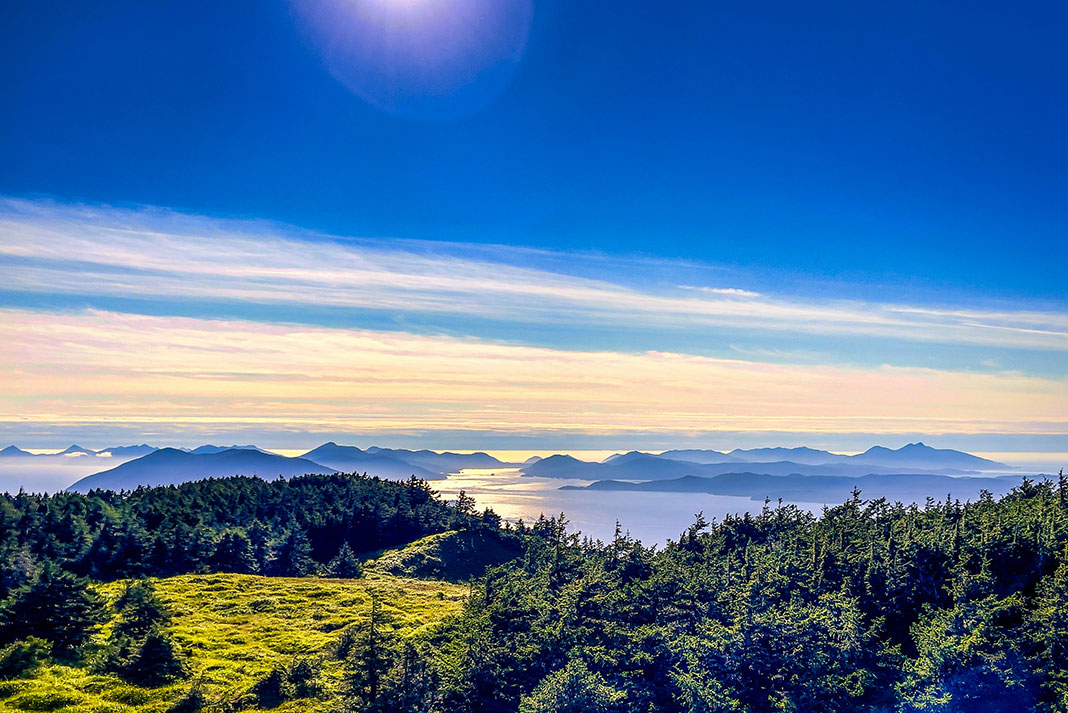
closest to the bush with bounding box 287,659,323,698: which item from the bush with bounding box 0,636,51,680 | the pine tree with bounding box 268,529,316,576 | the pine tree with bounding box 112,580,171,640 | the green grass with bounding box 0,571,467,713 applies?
the green grass with bounding box 0,571,467,713

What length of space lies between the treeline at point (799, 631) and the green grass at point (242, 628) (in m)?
14.6

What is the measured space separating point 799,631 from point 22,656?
229 ft

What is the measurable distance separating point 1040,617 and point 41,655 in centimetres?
8566

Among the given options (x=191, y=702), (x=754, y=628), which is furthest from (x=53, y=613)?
(x=754, y=628)

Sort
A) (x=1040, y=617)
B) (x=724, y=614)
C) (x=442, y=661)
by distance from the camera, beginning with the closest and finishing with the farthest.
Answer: (x=1040, y=617), (x=724, y=614), (x=442, y=661)

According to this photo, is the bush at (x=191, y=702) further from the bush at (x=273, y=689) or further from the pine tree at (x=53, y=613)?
the pine tree at (x=53, y=613)

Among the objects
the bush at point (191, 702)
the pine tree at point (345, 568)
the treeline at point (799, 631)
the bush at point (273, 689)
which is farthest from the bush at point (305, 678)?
the pine tree at point (345, 568)

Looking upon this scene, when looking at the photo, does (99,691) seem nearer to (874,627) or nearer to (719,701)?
(719,701)

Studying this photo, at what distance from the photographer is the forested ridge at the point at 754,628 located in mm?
46594

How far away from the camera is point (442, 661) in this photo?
5991 cm

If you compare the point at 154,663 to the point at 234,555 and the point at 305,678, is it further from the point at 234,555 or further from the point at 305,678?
the point at 234,555

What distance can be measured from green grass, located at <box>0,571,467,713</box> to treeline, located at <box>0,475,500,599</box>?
11.5 metres

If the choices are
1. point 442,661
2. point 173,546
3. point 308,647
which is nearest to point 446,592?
point 308,647

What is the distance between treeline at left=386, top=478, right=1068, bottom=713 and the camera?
45.8 meters
